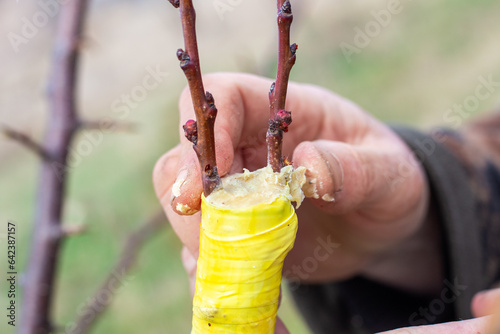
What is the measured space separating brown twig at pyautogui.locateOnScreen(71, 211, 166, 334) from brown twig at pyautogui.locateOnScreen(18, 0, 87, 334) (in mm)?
84

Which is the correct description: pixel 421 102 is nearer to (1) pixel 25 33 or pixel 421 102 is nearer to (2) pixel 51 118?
(2) pixel 51 118

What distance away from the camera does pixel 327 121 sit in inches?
42.6

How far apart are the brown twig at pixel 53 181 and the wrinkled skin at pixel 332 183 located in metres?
0.32

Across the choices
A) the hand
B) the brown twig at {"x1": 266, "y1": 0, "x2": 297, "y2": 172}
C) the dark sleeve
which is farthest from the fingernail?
the dark sleeve

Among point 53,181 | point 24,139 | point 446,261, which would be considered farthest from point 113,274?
point 446,261

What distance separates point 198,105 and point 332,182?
278 mm

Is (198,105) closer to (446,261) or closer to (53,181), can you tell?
(53,181)

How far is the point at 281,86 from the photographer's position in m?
0.56

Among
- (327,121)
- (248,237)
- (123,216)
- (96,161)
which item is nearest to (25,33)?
(96,161)

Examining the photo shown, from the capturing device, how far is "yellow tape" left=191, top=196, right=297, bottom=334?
0.56m

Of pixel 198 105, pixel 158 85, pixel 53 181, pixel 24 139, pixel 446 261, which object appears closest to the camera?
pixel 198 105

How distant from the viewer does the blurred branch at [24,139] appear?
0.85 m

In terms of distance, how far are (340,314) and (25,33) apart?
164 inches

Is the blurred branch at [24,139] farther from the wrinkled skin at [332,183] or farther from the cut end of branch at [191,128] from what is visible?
the cut end of branch at [191,128]
